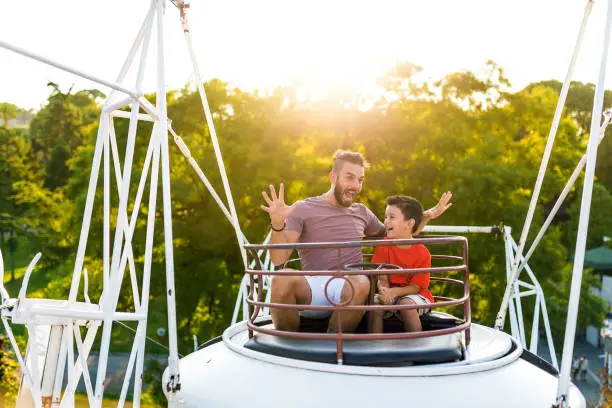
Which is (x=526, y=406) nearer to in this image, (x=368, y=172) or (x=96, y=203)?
(x=368, y=172)

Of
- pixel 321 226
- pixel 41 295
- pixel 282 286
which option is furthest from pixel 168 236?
pixel 41 295

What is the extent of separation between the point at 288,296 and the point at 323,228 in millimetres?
1092

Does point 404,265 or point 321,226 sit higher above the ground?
point 321,226

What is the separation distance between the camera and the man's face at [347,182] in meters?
6.21

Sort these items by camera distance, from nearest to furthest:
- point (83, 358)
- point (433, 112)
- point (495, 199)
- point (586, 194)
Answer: point (586, 194) < point (83, 358) < point (495, 199) < point (433, 112)

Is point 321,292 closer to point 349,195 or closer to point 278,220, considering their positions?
point 278,220

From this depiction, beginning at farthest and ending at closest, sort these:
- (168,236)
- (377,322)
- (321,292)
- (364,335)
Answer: (321,292) → (377,322) → (168,236) → (364,335)

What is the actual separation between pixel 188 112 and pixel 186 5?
18925mm

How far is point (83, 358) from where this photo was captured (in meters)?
5.52

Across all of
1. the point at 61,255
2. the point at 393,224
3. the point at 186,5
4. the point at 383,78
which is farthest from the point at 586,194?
the point at 61,255

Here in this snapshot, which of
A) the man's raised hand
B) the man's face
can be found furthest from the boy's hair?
the man's raised hand

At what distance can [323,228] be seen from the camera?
6.37 m

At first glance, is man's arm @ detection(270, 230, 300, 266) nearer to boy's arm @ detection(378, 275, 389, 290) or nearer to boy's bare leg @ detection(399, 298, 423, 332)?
boy's arm @ detection(378, 275, 389, 290)

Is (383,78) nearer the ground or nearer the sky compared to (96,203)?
nearer the sky
